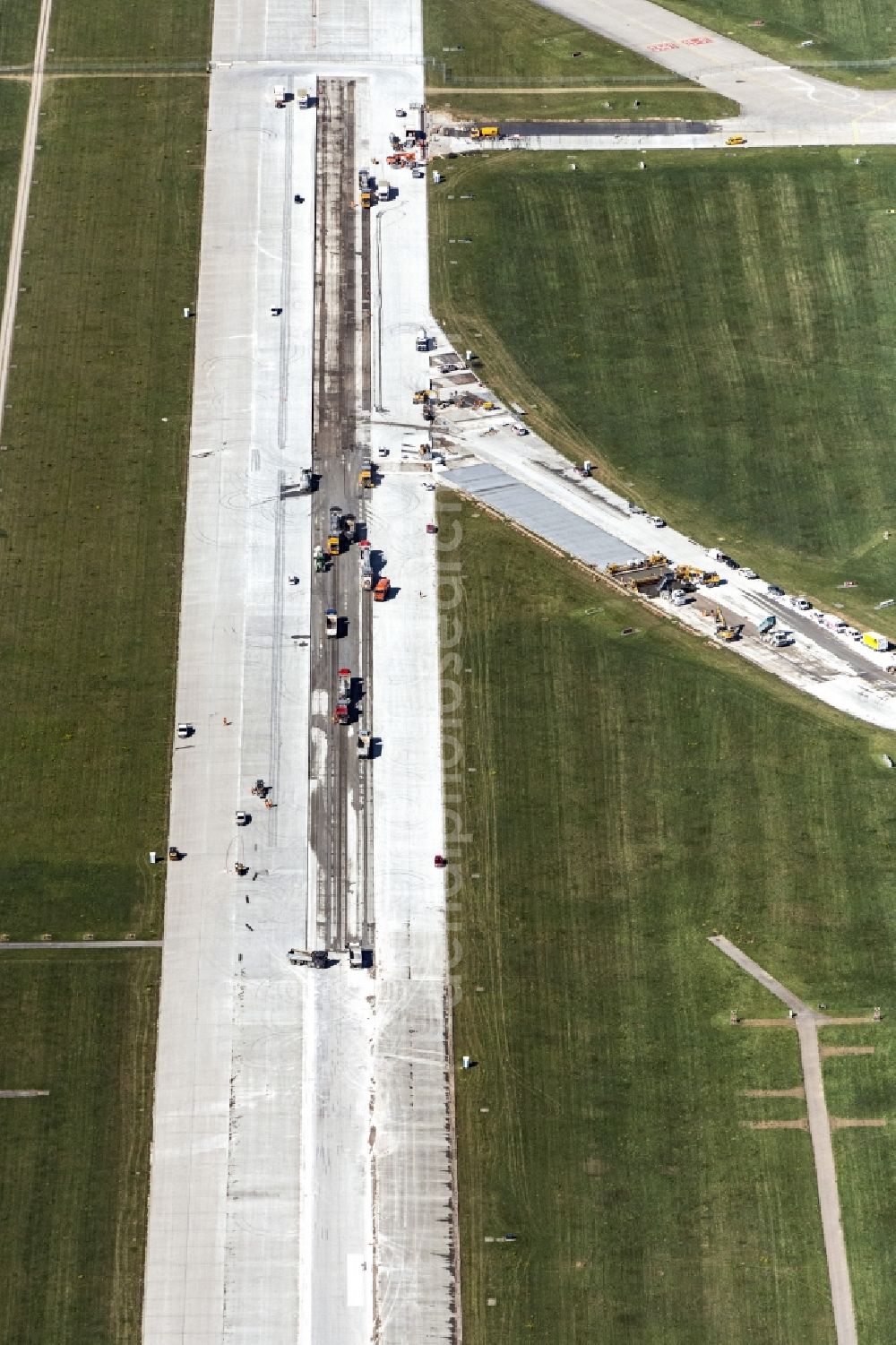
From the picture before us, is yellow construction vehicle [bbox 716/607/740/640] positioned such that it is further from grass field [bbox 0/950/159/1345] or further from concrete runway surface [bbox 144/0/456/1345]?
grass field [bbox 0/950/159/1345]

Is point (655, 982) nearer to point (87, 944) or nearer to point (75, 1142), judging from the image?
point (87, 944)

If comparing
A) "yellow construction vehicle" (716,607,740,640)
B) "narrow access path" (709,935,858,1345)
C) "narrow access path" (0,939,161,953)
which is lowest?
"narrow access path" (709,935,858,1345)

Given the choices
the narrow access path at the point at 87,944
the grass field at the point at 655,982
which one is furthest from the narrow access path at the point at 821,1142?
the narrow access path at the point at 87,944

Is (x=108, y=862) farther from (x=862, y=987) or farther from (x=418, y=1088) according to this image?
(x=862, y=987)

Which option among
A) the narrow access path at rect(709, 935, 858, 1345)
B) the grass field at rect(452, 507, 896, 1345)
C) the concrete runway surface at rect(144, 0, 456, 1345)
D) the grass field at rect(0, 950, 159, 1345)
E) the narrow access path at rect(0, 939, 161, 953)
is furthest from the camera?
the narrow access path at rect(0, 939, 161, 953)

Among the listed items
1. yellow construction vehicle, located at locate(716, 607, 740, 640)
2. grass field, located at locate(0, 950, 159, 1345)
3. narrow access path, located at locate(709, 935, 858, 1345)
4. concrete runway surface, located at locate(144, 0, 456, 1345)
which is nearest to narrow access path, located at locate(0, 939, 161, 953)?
grass field, located at locate(0, 950, 159, 1345)

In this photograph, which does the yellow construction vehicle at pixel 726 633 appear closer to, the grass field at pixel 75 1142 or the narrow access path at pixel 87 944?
the narrow access path at pixel 87 944

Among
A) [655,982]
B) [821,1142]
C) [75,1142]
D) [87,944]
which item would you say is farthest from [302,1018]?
[821,1142]
